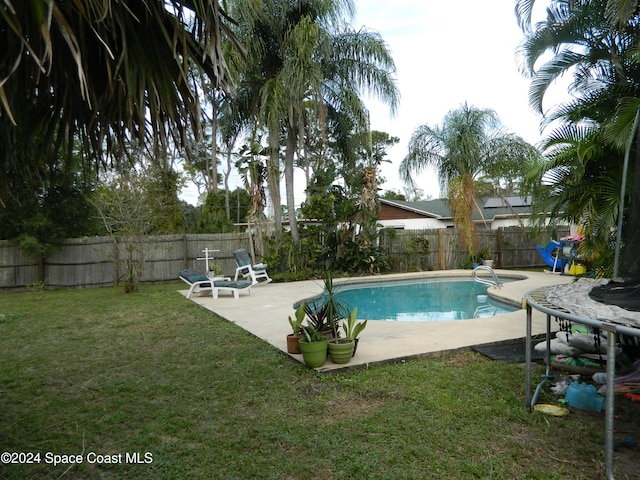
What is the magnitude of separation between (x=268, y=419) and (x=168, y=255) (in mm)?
10476

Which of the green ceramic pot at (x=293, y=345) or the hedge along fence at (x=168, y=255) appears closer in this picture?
the green ceramic pot at (x=293, y=345)

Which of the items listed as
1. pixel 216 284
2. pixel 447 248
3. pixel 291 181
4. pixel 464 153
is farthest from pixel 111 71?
pixel 464 153

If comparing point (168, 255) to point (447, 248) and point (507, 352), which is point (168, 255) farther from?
point (507, 352)

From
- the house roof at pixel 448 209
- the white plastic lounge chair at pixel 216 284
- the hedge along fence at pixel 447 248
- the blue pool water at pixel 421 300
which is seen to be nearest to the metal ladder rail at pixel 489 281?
the blue pool water at pixel 421 300

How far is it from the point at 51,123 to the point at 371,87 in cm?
1165

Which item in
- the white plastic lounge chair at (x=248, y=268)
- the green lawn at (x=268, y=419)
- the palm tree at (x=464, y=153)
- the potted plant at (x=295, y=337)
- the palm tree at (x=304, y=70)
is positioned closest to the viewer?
the green lawn at (x=268, y=419)


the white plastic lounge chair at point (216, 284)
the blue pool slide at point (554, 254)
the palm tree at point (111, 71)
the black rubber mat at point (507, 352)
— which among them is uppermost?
the palm tree at point (111, 71)

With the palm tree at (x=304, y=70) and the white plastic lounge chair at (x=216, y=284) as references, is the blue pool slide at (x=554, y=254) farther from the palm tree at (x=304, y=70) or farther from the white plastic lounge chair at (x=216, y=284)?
the white plastic lounge chair at (x=216, y=284)

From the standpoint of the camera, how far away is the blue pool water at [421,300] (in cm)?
791

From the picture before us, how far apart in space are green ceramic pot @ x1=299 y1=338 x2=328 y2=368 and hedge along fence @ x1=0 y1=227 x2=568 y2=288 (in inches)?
310

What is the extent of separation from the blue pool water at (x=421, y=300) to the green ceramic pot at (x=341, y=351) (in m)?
2.67

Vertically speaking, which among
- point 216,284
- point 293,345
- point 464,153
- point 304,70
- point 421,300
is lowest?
point 421,300

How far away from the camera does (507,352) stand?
438 centimetres

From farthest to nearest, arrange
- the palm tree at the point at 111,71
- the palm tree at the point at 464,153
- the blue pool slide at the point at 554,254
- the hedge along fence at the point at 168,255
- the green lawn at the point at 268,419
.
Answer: the palm tree at the point at 464,153, the blue pool slide at the point at 554,254, the hedge along fence at the point at 168,255, the green lawn at the point at 268,419, the palm tree at the point at 111,71
